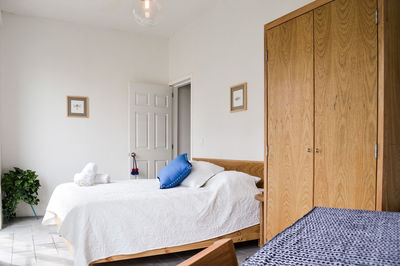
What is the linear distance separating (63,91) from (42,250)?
2689mm

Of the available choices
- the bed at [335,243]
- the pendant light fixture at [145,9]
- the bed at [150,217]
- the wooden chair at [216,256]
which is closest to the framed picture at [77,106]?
the bed at [150,217]

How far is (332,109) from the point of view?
2070mm

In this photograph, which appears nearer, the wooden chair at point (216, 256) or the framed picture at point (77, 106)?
the wooden chair at point (216, 256)

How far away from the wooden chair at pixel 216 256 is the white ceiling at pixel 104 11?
13.8ft

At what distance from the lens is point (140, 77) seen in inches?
221

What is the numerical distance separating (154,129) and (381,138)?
13.8 feet

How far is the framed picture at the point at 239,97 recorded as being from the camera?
381cm

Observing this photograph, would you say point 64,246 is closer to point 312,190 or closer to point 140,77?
point 312,190

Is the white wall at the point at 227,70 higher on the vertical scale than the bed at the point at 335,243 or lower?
higher

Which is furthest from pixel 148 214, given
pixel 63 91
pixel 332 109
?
pixel 63 91

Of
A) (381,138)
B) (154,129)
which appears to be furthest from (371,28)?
(154,129)

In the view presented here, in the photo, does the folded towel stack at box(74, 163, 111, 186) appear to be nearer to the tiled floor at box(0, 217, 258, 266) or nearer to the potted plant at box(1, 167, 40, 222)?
the tiled floor at box(0, 217, 258, 266)

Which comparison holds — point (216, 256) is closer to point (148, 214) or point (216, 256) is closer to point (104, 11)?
point (148, 214)

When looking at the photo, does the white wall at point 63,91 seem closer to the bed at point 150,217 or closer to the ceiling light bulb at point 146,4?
the bed at point 150,217
